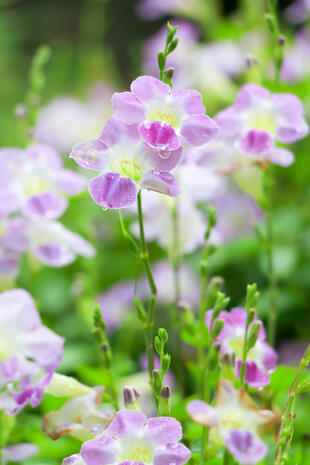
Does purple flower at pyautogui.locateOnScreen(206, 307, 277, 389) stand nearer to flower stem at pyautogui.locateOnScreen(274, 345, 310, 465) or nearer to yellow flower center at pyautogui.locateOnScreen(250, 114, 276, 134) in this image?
flower stem at pyautogui.locateOnScreen(274, 345, 310, 465)

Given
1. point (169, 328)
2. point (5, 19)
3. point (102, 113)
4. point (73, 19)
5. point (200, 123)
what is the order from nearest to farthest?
point (200, 123) → point (169, 328) → point (102, 113) → point (5, 19) → point (73, 19)

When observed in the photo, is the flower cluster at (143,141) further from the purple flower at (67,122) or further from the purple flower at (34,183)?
the purple flower at (67,122)

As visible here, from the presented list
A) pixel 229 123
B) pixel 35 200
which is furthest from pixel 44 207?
pixel 229 123

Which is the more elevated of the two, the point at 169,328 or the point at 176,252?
the point at 176,252

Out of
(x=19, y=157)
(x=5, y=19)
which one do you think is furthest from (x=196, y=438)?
(x=5, y=19)

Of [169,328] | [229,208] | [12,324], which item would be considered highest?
[12,324]

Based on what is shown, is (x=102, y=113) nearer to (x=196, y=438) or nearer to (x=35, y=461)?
(x=35, y=461)
